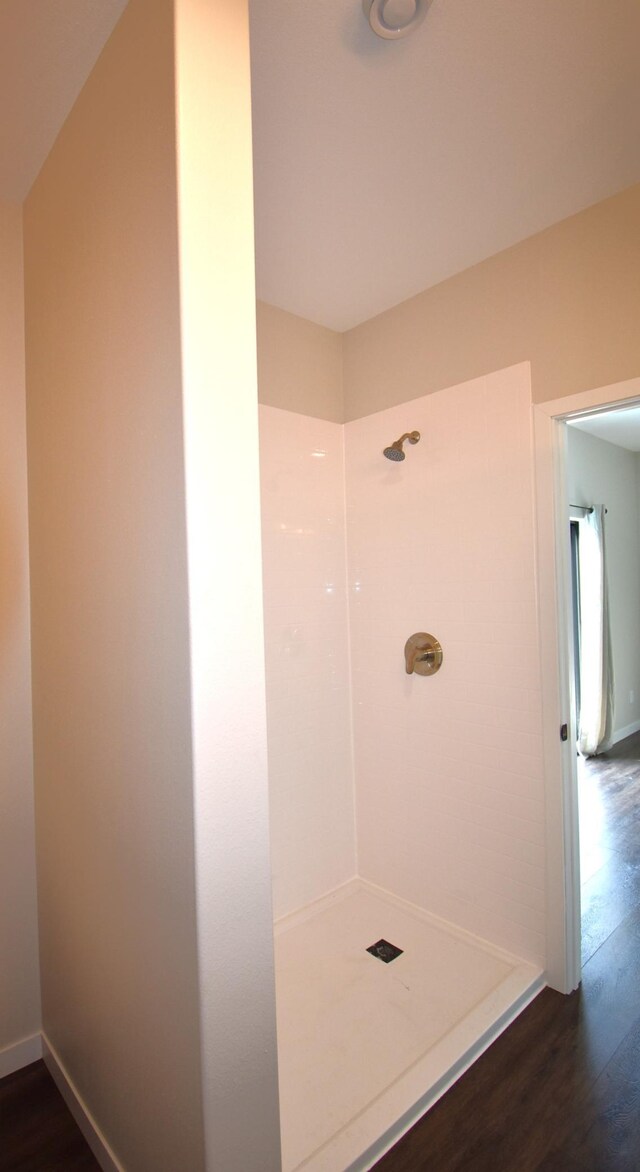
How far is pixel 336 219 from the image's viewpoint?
6.08 ft

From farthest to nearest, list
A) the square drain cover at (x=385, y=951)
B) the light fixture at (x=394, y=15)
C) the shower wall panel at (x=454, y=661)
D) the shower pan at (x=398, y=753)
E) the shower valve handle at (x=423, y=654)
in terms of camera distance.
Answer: the shower valve handle at (x=423, y=654), the square drain cover at (x=385, y=951), the shower wall panel at (x=454, y=661), the shower pan at (x=398, y=753), the light fixture at (x=394, y=15)

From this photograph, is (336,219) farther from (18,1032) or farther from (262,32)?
(18,1032)

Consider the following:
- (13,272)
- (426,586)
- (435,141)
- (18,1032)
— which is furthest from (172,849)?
(435,141)

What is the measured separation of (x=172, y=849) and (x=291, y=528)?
1.67 m

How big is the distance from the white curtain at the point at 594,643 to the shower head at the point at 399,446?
2.94m

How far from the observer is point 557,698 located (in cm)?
189

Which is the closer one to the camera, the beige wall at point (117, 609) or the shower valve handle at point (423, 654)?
the beige wall at point (117, 609)

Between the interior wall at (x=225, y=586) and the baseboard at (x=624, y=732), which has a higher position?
the interior wall at (x=225, y=586)

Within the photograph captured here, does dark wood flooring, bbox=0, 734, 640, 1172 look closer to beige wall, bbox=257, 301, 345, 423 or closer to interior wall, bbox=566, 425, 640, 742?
beige wall, bbox=257, 301, 345, 423

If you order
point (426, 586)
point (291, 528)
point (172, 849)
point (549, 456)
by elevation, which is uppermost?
point (549, 456)

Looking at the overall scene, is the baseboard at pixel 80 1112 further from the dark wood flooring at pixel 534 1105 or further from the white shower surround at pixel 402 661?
the white shower surround at pixel 402 661

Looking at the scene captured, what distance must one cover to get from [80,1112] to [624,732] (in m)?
5.09

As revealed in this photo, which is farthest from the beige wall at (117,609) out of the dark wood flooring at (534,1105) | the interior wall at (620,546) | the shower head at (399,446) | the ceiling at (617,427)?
the interior wall at (620,546)

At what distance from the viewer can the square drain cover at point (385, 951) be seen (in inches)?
83.4
